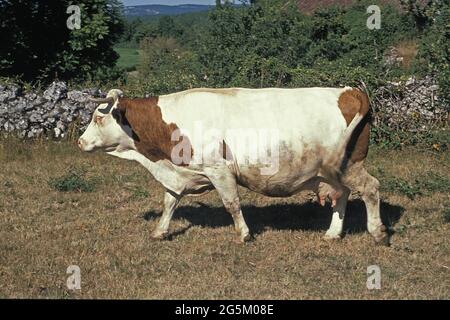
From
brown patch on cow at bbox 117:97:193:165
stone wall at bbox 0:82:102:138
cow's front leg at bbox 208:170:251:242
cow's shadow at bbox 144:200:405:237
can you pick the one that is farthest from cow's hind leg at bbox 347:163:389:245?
stone wall at bbox 0:82:102:138

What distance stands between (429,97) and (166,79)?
5.11m

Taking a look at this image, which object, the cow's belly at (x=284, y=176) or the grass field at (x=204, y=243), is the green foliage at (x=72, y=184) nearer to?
the grass field at (x=204, y=243)

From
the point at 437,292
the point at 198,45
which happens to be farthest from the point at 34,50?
the point at 437,292

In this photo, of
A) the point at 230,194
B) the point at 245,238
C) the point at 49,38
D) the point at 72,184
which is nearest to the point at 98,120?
the point at 230,194

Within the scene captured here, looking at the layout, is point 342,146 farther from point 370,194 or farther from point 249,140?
point 249,140

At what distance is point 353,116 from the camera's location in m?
7.59

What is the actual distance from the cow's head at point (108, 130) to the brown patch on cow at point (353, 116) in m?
2.43

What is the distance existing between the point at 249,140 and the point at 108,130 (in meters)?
1.69

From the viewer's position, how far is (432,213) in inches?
365

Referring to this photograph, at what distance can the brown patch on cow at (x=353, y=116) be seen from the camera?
7613 mm

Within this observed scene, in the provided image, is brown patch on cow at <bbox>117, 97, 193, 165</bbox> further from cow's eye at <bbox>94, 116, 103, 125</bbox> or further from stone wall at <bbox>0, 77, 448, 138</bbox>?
stone wall at <bbox>0, 77, 448, 138</bbox>

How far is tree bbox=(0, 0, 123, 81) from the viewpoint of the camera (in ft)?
64.5

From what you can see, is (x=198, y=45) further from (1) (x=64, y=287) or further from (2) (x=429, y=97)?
(1) (x=64, y=287)

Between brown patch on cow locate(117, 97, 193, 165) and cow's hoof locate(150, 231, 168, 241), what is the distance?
0.88 m
